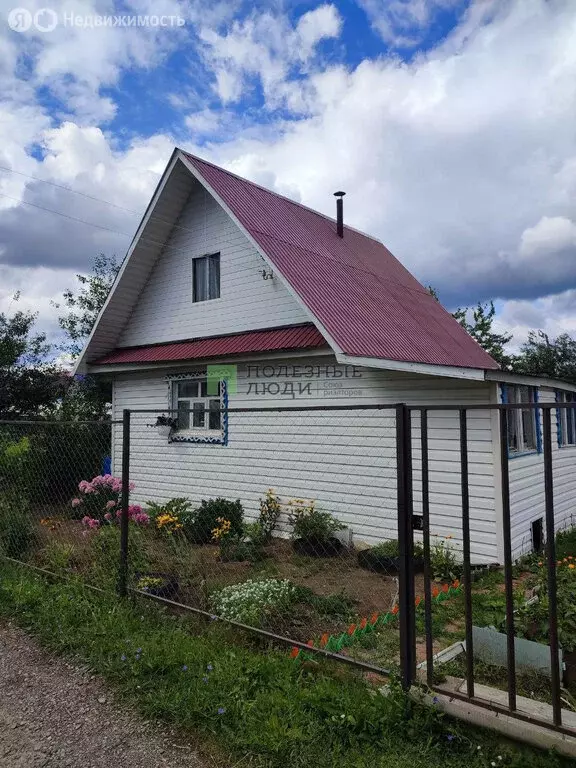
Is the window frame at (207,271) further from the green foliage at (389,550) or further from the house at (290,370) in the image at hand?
the green foliage at (389,550)

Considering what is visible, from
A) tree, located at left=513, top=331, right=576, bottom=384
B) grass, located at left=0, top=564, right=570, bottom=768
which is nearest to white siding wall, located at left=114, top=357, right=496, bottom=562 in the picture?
grass, located at left=0, top=564, right=570, bottom=768

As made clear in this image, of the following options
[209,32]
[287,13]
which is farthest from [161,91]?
[287,13]

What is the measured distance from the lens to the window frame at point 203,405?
30.0 ft

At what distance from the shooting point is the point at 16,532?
20.0ft

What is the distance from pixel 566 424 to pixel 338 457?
495 cm

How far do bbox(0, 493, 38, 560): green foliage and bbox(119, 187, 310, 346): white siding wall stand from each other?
4.72 meters

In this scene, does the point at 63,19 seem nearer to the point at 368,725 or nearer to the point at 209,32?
the point at 209,32

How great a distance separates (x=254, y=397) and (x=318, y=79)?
6.27 meters

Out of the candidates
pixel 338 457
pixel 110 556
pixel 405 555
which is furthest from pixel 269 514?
pixel 405 555

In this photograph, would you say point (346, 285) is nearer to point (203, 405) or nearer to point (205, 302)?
point (205, 302)

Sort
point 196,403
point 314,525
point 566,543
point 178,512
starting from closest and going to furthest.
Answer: point 314,525
point 566,543
point 178,512
point 196,403

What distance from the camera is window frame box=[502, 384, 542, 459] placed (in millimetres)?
7270

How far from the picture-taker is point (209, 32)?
874 cm

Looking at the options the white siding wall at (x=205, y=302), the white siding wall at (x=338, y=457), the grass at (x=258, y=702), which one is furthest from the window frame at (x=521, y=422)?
the grass at (x=258, y=702)
